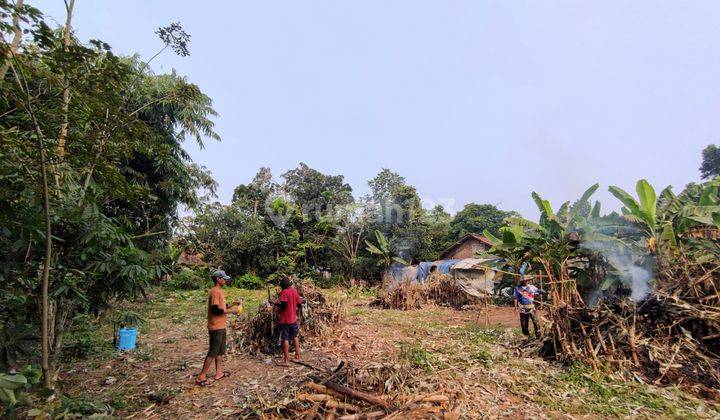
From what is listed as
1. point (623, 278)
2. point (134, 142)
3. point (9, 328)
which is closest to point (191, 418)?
point (9, 328)

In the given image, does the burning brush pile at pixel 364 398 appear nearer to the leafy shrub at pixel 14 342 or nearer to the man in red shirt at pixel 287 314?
the man in red shirt at pixel 287 314

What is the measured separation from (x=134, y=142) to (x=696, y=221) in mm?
9635

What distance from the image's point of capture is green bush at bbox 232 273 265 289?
21.9 meters

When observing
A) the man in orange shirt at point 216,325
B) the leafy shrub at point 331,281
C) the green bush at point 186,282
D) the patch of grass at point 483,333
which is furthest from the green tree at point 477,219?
the man in orange shirt at point 216,325

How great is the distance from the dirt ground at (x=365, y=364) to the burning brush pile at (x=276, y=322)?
0.84ft

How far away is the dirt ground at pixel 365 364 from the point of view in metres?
4.93

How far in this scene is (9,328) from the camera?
3104 mm

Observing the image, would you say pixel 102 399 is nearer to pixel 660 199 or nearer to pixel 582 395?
pixel 582 395

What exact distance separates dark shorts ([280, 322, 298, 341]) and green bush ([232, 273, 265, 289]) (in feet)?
51.2

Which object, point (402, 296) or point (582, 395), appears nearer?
point (582, 395)

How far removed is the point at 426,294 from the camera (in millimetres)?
16375

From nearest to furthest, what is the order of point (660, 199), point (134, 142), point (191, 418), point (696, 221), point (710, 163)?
point (134, 142) < point (191, 418) < point (696, 221) < point (660, 199) < point (710, 163)

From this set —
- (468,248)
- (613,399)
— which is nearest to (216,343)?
(613,399)

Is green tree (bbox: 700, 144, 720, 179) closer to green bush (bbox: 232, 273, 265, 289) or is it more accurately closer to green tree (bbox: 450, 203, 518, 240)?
green tree (bbox: 450, 203, 518, 240)
